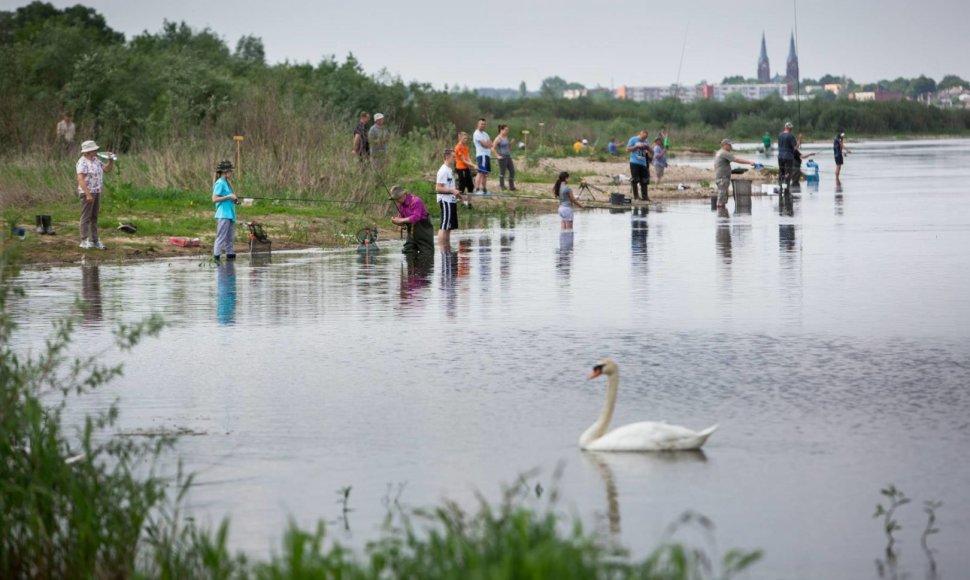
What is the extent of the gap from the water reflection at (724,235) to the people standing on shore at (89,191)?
9.72 m

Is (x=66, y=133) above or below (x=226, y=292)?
above

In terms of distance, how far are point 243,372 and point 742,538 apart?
21.9ft

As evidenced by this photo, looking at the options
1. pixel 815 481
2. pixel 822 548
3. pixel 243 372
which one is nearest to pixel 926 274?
pixel 243 372

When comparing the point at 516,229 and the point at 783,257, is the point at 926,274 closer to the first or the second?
the point at 783,257

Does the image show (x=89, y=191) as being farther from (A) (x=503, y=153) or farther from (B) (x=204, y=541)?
(B) (x=204, y=541)

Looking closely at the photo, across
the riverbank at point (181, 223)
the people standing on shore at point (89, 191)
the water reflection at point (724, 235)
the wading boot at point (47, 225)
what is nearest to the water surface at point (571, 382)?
the water reflection at point (724, 235)

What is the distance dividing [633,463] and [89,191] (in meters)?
16.5

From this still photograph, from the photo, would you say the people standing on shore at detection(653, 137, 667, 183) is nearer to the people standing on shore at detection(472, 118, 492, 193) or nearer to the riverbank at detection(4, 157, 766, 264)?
the people standing on shore at detection(472, 118, 492, 193)

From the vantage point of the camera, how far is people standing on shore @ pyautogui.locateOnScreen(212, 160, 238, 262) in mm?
24531

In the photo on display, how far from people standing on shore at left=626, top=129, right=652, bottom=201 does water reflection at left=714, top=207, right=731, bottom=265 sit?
3.19 meters

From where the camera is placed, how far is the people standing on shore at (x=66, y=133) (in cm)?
3731

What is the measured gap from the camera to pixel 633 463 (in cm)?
1033

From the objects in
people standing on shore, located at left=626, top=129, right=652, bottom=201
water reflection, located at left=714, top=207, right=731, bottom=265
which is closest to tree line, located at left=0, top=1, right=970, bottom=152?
people standing on shore, located at left=626, top=129, right=652, bottom=201

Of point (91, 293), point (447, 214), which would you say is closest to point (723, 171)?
point (447, 214)
